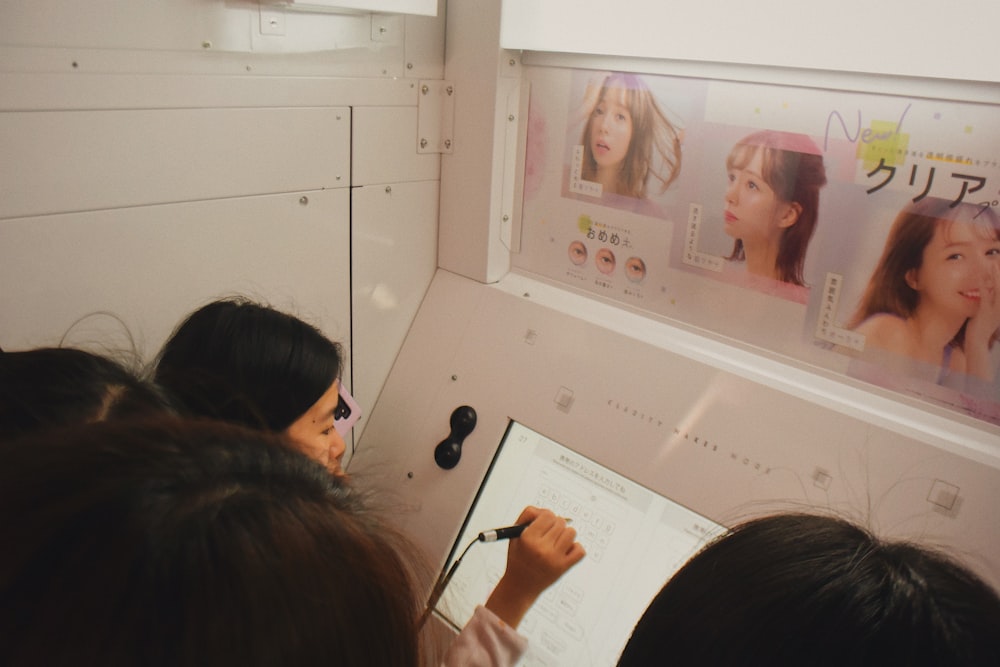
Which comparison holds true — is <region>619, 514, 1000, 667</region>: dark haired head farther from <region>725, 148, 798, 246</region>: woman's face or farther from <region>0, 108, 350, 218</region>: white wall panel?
<region>0, 108, 350, 218</region>: white wall panel

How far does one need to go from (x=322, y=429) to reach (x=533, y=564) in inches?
13.6

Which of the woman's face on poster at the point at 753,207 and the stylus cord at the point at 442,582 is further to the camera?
the stylus cord at the point at 442,582

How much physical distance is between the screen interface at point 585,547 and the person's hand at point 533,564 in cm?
11

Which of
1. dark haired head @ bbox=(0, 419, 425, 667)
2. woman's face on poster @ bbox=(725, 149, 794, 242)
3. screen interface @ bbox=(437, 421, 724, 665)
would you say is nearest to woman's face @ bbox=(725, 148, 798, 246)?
woman's face on poster @ bbox=(725, 149, 794, 242)

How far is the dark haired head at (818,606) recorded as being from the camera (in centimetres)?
53

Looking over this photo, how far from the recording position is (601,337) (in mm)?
1272

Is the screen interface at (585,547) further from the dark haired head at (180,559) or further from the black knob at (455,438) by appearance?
the dark haired head at (180,559)

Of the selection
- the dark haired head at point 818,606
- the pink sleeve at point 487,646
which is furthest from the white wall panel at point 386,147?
the dark haired head at point 818,606

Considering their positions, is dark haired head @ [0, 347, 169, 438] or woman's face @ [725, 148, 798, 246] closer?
dark haired head @ [0, 347, 169, 438]

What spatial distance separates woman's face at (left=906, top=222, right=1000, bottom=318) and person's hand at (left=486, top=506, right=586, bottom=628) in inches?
21.1

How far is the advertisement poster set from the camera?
3.10 ft

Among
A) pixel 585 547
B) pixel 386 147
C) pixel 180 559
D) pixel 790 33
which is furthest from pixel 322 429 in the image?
pixel 790 33

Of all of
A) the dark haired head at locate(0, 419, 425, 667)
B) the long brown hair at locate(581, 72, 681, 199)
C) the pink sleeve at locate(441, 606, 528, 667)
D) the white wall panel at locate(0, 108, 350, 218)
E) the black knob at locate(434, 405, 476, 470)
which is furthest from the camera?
the black knob at locate(434, 405, 476, 470)

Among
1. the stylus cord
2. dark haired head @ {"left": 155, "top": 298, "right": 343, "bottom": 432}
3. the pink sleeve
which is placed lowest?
the stylus cord
